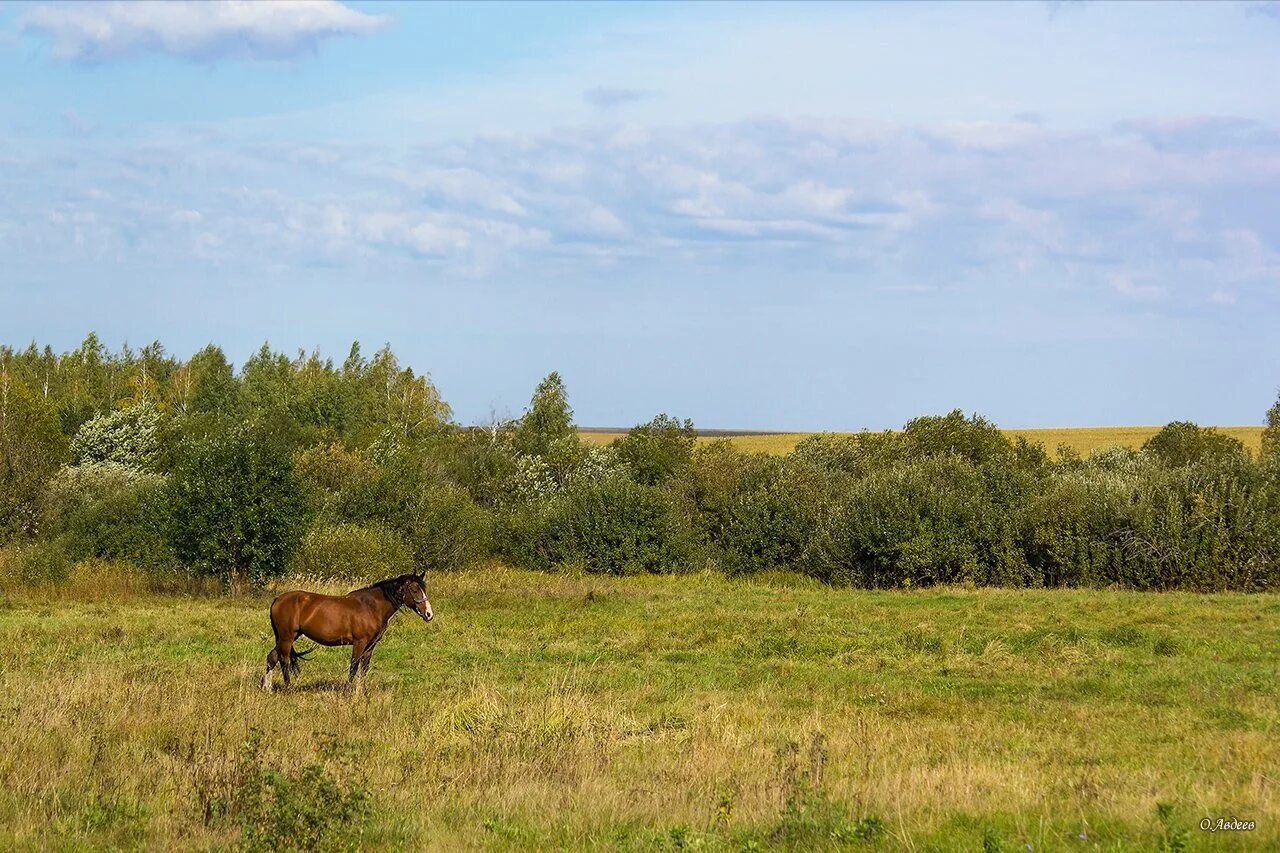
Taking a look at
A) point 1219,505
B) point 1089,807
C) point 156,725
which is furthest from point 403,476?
point 1089,807

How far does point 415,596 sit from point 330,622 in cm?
128

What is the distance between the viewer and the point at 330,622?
57.9 ft

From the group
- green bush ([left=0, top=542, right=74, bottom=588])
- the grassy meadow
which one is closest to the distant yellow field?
green bush ([left=0, top=542, right=74, bottom=588])

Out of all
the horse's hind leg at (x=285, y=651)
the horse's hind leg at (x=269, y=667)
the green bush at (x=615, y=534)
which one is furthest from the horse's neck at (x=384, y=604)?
the green bush at (x=615, y=534)

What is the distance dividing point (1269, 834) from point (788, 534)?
4031 cm

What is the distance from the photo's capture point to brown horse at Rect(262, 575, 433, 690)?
57.3ft

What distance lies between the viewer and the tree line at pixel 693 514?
33438 millimetres

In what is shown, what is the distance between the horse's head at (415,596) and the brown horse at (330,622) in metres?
0.05

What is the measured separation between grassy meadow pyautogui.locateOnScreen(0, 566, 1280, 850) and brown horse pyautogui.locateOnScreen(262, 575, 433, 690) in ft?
1.90

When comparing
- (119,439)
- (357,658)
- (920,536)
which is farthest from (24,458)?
(357,658)

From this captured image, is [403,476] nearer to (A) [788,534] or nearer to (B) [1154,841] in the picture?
(A) [788,534]

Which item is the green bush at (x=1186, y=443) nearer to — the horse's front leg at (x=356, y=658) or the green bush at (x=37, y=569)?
the green bush at (x=37, y=569)

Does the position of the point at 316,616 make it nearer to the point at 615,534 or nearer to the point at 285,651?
the point at 285,651

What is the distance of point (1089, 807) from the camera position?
963 cm
